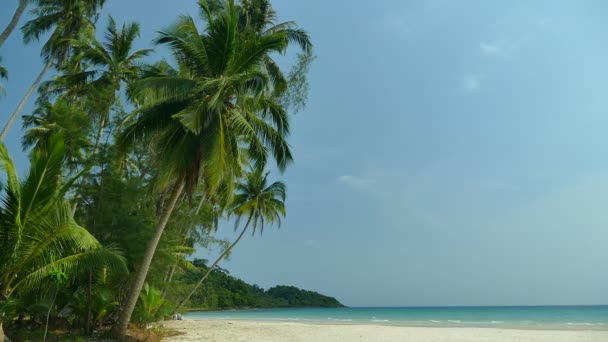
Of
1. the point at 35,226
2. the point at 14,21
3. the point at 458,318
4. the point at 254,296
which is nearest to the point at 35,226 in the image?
the point at 35,226

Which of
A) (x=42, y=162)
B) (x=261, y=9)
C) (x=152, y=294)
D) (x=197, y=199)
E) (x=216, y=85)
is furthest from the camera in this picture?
(x=197, y=199)

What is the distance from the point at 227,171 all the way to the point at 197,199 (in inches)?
277

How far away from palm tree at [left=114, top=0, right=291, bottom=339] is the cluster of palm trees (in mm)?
28

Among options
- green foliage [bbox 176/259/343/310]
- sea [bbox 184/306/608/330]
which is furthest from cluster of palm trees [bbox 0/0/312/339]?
green foliage [bbox 176/259/343/310]

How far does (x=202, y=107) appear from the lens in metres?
9.95

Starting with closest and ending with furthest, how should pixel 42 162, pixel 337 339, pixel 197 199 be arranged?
pixel 42 162 < pixel 337 339 < pixel 197 199

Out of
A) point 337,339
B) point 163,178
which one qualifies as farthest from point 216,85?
point 337,339

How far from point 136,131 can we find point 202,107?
203cm

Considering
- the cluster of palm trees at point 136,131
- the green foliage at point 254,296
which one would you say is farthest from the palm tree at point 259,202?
the green foliage at point 254,296

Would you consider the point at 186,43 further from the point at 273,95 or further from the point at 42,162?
the point at 42,162

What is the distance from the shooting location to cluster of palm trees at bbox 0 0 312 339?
755 centimetres

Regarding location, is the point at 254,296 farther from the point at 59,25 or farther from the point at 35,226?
the point at 35,226

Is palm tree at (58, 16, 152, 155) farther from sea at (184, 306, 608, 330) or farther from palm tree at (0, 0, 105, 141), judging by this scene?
sea at (184, 306, 608, 330)

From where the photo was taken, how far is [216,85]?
10133 millimetres
